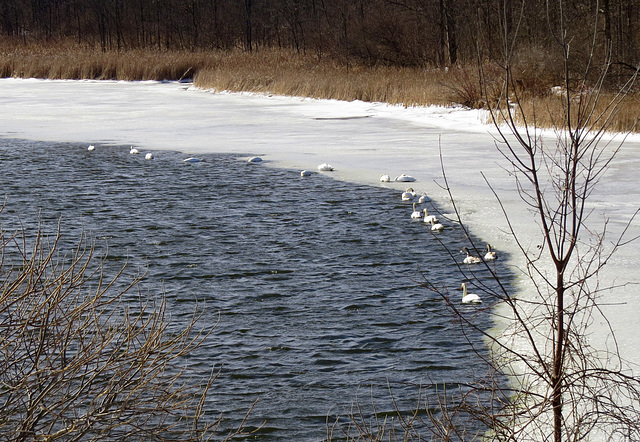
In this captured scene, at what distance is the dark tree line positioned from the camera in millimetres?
23453

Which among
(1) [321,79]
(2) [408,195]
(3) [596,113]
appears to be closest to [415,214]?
(2) [408,195]

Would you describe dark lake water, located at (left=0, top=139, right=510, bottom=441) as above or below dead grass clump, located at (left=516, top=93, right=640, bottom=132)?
below

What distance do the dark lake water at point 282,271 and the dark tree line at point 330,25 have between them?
3166mm

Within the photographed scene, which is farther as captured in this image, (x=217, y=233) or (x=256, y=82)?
(x=256, y=82)

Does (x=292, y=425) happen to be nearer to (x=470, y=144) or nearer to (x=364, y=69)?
(x=470, y=144)

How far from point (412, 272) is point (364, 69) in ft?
64.1

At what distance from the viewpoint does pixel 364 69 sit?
26422 millimetres

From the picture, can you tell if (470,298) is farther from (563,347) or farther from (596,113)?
(596,113)

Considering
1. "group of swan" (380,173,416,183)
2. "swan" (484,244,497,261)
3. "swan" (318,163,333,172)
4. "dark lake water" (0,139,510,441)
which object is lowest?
"dark lake water" (0,139,510,441)

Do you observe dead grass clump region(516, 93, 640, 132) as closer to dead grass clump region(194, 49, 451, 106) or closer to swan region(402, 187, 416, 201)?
dead grass clump region(194, 49, 451, 106)

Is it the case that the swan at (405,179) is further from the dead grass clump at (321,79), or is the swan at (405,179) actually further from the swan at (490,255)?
the dead grass clump at (321,79)

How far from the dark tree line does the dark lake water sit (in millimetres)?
3166

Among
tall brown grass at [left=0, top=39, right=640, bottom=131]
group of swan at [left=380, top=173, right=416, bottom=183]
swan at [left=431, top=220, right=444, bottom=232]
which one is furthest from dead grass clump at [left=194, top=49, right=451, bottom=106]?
swan at [left=431, top=220, right=444, bottom=232]

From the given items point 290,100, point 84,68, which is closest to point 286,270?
point 290,100
